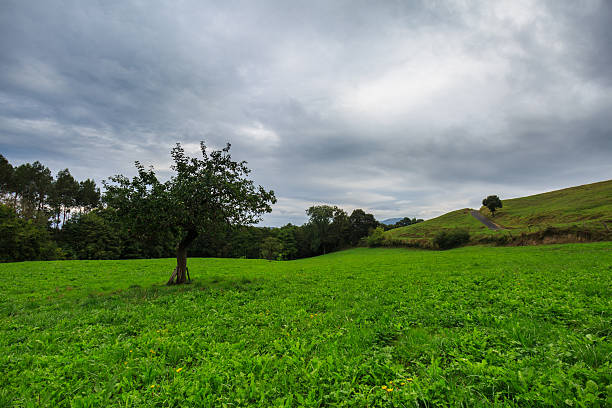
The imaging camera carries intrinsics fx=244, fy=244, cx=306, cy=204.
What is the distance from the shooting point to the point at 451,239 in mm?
53000

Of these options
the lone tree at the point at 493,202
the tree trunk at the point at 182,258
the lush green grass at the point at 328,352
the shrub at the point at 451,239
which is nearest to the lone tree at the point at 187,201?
the tree trunk at the point at 182,258

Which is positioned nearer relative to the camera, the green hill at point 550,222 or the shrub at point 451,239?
the green hill at point 550,222

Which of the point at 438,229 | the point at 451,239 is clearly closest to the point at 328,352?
the point at 451,239

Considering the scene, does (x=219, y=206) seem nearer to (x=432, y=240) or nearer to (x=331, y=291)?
(x=331, y=291)

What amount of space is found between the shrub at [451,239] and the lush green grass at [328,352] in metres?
47.6

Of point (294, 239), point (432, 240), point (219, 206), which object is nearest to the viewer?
point (219, 206)

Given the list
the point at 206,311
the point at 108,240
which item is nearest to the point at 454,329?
the point at 206,311

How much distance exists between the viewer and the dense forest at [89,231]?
4281 centimetres

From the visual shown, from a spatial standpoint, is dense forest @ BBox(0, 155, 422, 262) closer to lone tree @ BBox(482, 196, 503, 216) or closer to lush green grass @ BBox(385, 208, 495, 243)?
lush green grass @ BBox(385, 208, 495, 243)

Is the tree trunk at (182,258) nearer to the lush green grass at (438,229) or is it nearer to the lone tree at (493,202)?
the lush green grass at (438,229)

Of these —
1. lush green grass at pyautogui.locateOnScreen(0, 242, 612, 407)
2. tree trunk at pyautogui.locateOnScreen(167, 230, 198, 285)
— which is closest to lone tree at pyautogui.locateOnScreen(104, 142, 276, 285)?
tree trunk at pyautogui.locateOnScreen(167, 230, 198, 285)

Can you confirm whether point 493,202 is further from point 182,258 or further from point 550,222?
point 182,258

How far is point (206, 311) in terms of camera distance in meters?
8.94

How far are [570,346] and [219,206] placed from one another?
1440cm
